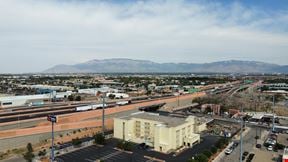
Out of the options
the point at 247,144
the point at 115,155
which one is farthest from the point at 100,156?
the point at 247,144

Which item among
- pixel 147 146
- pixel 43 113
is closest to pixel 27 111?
pixel 43 113

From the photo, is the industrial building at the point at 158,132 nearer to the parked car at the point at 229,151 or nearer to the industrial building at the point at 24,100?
the parked car at the point at 229,151

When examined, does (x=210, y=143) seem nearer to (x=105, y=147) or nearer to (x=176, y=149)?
(x=176, y=149)

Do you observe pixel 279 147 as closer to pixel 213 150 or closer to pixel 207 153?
pixel 213 150

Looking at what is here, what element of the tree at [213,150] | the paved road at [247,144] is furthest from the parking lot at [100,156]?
the paved road at [247,144]

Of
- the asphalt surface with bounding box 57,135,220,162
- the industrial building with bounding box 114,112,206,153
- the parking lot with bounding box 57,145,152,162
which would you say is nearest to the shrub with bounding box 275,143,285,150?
the asphalt surface with bounding box 57,135,220,162
